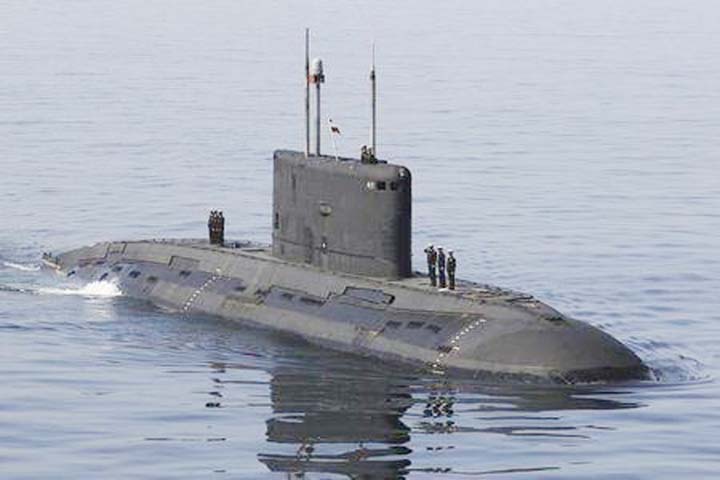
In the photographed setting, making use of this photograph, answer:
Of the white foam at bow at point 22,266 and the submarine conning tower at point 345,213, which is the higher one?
the submarine conning tower at point 345,213

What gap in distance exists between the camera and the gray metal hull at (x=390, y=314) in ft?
124

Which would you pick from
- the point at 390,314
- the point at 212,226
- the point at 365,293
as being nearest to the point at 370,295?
the point at 365,293

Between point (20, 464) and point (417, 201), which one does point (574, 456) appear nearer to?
point (20, 464)

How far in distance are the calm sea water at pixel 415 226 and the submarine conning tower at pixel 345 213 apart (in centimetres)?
236

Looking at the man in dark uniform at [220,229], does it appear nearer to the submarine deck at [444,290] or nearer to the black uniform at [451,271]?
the submarine deck at [444,290]

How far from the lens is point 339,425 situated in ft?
115

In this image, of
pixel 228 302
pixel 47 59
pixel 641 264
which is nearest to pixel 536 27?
pixel 47 59

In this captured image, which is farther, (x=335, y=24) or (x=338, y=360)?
(x=335, y=24)

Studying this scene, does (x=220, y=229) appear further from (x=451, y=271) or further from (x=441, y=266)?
(x=451, y=271)

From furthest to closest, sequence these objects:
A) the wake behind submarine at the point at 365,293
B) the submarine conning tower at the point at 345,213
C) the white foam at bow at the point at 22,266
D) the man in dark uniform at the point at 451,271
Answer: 1. the white foam at bow at the point at 22,266
2. the submarine conning tower at the point at 345,213
3. the man in dark uniform at the point at 451,271
4. the wake behind submarine at the point at 365,293

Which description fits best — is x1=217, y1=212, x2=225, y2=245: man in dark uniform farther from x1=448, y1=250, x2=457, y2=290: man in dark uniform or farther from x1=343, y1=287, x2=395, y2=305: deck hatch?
x1=448, y1=250, x2=457, y2=290: man in dark uniform

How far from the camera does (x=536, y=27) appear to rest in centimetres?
17750

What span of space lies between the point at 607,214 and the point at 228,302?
2364 centimetres

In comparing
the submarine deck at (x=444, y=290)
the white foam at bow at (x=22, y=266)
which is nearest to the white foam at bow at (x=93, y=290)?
the submarine deck at (x=444, y=290)
